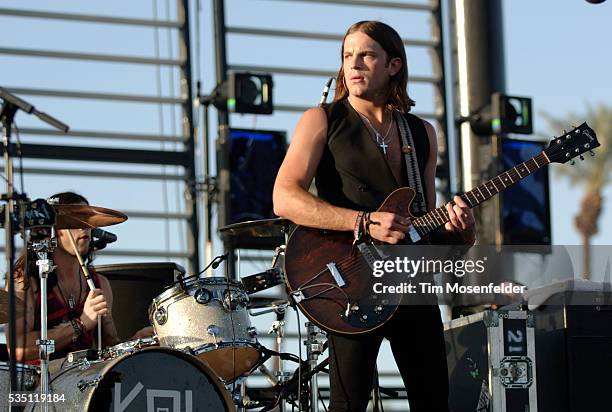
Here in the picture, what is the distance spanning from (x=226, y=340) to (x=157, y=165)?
6179mm

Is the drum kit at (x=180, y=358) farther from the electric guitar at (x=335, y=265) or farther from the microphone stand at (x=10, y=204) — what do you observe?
the electric guitar at (x=335, y=265)

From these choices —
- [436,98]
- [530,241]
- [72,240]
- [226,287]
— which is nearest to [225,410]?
[226,287]

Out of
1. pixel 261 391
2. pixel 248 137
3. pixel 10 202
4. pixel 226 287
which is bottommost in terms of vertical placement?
pixel 261 391

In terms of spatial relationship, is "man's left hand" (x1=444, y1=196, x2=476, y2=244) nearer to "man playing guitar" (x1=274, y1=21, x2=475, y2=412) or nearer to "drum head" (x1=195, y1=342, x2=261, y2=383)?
"man playing guitar" (x1=274, y1=21, x2=475, y2=412)

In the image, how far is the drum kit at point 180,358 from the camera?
5.80 m

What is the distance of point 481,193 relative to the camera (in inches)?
214

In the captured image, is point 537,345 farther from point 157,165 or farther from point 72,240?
point 157,165

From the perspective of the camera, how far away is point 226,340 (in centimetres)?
677

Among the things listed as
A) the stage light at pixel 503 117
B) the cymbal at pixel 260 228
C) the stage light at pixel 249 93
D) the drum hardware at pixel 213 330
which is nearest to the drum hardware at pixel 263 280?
the cymbal at pixel 260 228

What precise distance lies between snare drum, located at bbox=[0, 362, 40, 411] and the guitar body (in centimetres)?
153

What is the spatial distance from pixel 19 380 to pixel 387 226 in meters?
2.05

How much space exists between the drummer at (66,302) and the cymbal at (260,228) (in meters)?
0.80

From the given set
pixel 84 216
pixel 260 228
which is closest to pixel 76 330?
pixel 84 216

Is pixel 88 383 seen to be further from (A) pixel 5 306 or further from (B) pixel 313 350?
(B) pixel 313 350
